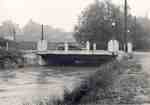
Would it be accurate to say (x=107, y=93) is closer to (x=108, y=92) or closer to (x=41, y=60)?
(x=108, y=92)

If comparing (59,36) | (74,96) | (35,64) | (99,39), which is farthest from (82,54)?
(59,36)

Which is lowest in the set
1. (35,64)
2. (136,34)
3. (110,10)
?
(35,64)

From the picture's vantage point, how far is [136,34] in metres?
73.2

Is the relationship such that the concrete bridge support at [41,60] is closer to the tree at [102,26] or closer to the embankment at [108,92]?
the tree at [102,26]

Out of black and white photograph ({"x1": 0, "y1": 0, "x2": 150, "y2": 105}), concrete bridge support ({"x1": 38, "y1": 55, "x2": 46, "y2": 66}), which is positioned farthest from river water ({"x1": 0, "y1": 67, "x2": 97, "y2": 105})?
concrete bridge support ({"x1": 38, "y1": 55, "x2": 46, "y2": 66})

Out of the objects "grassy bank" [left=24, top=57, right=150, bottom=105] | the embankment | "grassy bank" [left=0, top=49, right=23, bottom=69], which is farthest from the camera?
"grassy bank" [left=0, top=49, right=23, bottom=69]

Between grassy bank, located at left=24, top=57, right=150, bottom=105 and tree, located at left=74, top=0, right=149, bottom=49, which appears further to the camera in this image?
tree, located at left=74, top=0, right=149, bottom=49

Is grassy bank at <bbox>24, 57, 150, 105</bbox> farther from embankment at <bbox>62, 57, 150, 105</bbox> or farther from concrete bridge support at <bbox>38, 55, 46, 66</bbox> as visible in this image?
concrete bridge support at <bbox>38, 55, 46, 66</bbox>

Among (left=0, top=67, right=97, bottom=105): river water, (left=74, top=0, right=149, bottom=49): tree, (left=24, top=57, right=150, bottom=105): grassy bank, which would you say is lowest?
(left=0, top=67, right=97, bottom=105): river water

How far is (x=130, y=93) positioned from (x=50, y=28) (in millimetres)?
164976

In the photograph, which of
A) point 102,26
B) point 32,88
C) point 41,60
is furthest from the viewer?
point 102,26

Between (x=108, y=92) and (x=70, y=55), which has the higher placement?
(x=108, y=92)

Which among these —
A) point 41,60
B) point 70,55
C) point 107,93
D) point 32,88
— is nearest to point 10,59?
point 41,60

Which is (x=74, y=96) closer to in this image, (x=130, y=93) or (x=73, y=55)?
(x=130, y=93)
